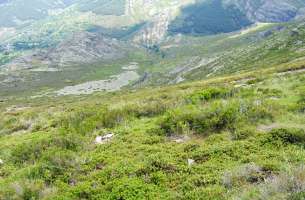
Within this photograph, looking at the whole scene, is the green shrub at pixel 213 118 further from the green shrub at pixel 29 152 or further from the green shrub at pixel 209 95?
the green shrub at pixel 29 152

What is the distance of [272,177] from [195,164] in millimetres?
3364

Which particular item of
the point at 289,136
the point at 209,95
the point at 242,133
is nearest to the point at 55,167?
the point at 242,133

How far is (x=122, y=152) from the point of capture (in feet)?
55.3

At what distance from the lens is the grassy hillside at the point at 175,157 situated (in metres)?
12.4

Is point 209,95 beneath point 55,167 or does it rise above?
beneath

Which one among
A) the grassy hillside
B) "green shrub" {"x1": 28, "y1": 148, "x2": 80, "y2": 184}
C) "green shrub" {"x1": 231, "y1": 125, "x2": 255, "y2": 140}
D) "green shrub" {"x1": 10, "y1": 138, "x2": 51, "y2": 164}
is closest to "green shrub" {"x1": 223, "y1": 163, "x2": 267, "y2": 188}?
the grassy hillside

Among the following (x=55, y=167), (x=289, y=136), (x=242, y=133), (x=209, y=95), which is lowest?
(x=209, y=95)

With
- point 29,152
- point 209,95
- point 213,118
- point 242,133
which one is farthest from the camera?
point 209,95

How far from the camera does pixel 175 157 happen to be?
604 inches

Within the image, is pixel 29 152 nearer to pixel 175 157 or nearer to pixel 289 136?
pixel 175 157

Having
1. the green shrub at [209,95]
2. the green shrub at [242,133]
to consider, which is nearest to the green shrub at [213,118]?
the green shrub at [242,133]

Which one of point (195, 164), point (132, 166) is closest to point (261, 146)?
point (195, 164)

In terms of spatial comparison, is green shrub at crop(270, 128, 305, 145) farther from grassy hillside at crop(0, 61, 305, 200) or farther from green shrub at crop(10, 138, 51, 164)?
green shrub at crop(10, 138, 51, 164)

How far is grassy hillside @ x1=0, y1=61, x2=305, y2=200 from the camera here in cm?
1243
